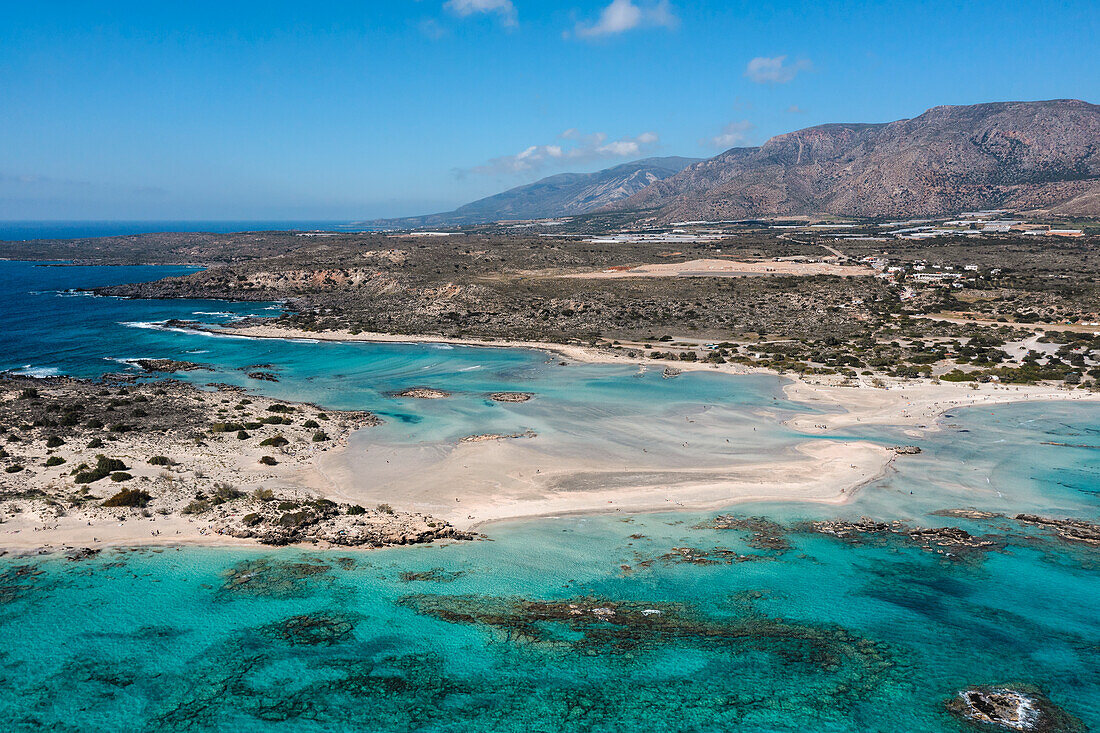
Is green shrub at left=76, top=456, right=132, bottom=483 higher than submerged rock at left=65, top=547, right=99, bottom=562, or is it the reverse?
green shrub at left=76, top=456, right=132, bottom=483

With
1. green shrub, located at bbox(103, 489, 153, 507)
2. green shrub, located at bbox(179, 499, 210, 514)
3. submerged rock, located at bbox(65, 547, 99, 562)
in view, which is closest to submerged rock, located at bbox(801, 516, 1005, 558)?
green shrub, located at bbox(179, 499, 210, 514)

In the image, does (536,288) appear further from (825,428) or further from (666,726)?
(666,726)

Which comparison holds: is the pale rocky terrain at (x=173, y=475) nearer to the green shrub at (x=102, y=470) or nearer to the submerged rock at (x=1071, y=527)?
the green shrub at (x=102, y=470)

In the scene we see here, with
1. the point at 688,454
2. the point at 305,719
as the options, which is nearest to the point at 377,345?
the point at 688,454

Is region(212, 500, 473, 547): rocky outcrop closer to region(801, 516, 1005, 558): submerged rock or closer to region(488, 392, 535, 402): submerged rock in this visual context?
region(801, 516, 1005, 558): submerged rock

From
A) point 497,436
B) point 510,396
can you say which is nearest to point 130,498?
point 497,436

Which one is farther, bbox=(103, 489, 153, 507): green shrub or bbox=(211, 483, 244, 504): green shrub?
bbox=(211, 483, 244, 504): green shrub

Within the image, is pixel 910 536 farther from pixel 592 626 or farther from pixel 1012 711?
pixel 592 626
